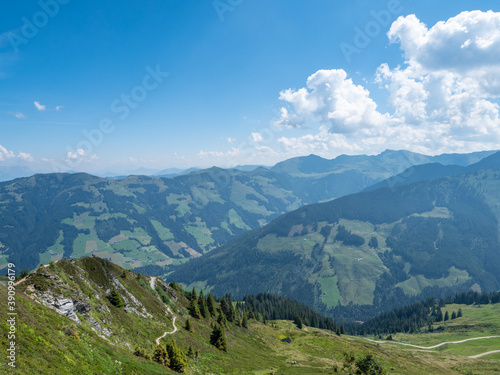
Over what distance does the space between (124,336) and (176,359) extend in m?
11.5

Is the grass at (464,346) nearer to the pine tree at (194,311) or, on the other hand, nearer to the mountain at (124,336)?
the mountain at (124,336)

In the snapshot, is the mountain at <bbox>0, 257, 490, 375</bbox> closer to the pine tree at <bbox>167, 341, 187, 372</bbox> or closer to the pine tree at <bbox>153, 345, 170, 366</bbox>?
the pine tree at <bbox>167, 341, 187, 372</bbox>

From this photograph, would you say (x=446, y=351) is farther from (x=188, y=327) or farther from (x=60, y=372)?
(x=60, y=372)

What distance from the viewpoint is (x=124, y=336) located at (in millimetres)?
51250

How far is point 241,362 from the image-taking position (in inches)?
2744

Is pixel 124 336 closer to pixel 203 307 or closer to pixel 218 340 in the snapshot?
pixel 218 340

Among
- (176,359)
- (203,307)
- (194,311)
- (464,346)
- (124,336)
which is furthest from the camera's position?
(464,346)

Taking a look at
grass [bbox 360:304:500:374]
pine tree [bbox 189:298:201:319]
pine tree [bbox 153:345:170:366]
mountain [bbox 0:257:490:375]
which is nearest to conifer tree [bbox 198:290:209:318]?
mountain [bbox 0:257:490:375]

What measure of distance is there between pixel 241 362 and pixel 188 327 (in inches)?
666

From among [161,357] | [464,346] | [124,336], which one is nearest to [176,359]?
Answer: [161,357]

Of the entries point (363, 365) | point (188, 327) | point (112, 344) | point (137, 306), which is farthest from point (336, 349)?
point (112, 344)

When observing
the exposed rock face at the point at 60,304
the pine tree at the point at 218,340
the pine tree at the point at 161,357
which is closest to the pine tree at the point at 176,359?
the pine tree at the point at 161,357

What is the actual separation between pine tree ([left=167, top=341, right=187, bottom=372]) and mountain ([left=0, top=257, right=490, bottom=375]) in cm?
6

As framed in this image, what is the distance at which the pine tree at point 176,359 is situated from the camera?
47.2m
